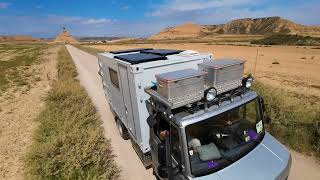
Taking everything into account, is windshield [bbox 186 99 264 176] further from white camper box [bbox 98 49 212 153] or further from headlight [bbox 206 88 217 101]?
white camper box [bbox 98 49 212 153]

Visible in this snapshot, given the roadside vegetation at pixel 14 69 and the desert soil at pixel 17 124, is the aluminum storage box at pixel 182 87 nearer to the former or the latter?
the desert soil at pixel 17 124

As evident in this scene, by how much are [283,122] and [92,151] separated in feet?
19.6

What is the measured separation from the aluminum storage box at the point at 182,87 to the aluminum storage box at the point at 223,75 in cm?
37

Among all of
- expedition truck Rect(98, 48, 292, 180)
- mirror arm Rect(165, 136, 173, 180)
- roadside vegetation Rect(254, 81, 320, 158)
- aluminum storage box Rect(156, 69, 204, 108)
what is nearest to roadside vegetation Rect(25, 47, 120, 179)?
mirror arm Rect(165, 136, 173, 180)

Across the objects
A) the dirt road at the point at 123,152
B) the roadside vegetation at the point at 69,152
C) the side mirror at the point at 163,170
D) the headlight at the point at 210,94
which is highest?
the headlight at the point at 210,94

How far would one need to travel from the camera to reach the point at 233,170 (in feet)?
12.9

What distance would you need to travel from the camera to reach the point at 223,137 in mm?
4223

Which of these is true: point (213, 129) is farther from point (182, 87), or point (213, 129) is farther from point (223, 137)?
point (182, 87)

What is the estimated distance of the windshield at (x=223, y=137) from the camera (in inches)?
155

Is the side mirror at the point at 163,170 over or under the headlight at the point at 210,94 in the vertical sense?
under

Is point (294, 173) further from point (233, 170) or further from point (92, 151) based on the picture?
point (92, 151)

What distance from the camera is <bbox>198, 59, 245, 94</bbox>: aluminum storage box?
173 inches

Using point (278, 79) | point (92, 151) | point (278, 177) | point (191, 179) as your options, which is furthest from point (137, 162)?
point (278, 79)

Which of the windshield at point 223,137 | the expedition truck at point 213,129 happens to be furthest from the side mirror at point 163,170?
the windshield at point 223,137
